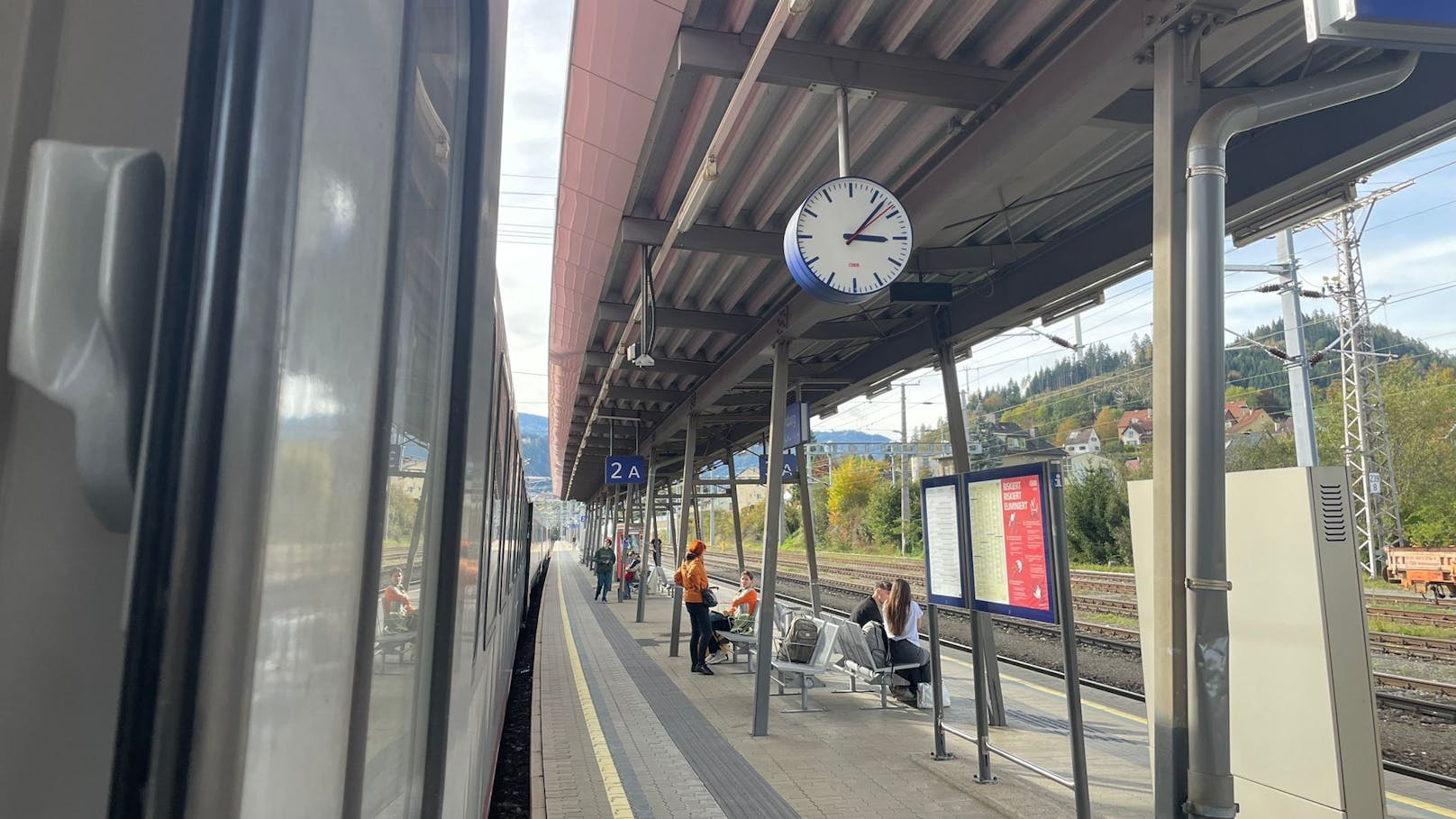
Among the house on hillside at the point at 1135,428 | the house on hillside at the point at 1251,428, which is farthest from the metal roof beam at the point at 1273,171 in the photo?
the house on hillside at the point at 1135,428

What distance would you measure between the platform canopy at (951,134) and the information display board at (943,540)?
1.87m

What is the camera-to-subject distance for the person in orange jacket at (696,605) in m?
10.6

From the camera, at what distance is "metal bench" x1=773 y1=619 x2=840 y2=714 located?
27.6ft

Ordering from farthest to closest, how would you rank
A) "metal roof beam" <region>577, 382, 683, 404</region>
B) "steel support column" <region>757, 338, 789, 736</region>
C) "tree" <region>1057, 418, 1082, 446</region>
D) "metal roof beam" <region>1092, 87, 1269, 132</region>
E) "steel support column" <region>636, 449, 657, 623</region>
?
"tree" <region>1057, 418, 1082, 446</region>
"steel support column" <region>636, 449, 657, 623</region>
"metal roof beam" <region>577, 382, 683, 404</region>
"steel support column" <region>757, 338, 789, 736</region>
"metal roof beam" <region>1092, 87, 1269, 132</region>

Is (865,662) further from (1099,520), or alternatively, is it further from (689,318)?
(1099,520)

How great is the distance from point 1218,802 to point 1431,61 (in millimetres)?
3618

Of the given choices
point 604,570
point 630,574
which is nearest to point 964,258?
point 604,570

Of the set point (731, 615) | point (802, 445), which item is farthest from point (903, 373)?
point (731, 615)

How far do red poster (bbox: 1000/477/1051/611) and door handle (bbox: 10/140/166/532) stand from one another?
5.04 metres

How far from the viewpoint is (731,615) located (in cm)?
1189

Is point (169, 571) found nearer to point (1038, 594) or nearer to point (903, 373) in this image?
point (1038, 594)

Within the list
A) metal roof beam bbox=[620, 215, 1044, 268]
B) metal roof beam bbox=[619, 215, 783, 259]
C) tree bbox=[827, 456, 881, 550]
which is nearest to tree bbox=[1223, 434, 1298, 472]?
tree bbox=[827, 456, 881, 550]

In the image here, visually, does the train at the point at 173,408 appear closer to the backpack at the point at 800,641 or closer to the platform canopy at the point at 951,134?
the platform canopy at the point at 951,134

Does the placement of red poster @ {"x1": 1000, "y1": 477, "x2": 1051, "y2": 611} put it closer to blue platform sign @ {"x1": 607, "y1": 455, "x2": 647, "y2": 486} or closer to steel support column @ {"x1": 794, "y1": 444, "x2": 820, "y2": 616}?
steel support column @ {"x1": 794, "y1": 444, "x2": 820, "y2": 616}
